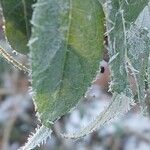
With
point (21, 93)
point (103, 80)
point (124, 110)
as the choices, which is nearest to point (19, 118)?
point (21, 93)

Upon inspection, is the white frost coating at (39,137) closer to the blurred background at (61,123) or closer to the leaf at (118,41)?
the leaf at (118,41)

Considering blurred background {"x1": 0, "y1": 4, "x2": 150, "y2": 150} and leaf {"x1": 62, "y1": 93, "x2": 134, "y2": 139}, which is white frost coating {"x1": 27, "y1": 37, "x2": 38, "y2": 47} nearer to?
leaf {"x1": 62, "y1": 93, "x2": 134, "y2": 139}

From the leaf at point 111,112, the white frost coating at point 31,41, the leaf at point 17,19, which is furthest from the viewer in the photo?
the leaf at point 111,112

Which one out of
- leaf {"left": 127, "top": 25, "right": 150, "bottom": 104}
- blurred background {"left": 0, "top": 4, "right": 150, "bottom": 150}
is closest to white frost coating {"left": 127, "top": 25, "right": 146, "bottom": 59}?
leaf {"left": 127, "top": 25, "right": 150, "bottom": 104}

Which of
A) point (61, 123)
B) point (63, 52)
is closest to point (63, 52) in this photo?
point (63, 52)

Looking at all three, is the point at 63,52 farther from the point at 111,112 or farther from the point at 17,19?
the point at 111,112

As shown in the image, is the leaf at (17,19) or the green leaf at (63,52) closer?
the green leaf at (63,52)

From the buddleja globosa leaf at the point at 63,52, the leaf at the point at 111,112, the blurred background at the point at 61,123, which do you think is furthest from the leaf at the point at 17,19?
the blurred background at the point at 61,123

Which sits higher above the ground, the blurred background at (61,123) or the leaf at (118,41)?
the leaf at (118,41)
